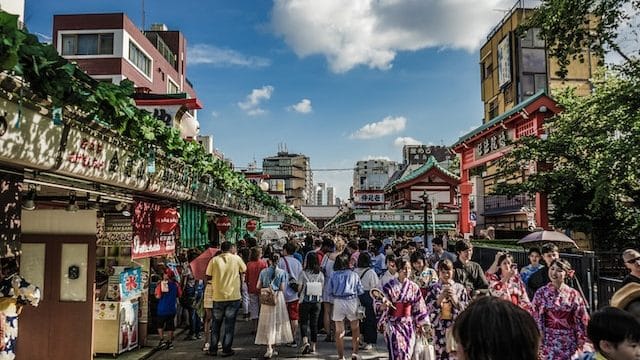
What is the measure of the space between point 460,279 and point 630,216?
38.2 feet

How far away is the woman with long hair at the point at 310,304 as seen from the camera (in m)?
9.80

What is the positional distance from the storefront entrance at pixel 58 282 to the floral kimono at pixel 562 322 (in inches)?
261

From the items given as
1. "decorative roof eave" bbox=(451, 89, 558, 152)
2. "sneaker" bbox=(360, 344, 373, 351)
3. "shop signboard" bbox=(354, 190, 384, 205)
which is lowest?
"sneaker" bbox=(360, 344, 373, 351)

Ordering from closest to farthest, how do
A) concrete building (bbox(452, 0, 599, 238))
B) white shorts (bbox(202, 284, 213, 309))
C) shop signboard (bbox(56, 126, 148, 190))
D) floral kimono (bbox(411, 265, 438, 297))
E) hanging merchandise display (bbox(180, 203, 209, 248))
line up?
shop signboard (bbox(56, 126, 148, 190)) → floral kimono (bbox(411, 265, 438, 297)) → white shorts (bbox(202, 284, 213, 309)) → hanging merchandise display (bbox(180, 203, 209, 248)) → concrete building (bbox(452, 0, 599, 238))

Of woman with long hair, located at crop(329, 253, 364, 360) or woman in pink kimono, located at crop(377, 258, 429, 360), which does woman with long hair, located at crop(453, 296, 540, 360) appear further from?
woman with long hair, located at crop(329, 253, 364, 360)

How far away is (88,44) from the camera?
109 feet

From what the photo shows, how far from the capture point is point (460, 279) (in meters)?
7.42

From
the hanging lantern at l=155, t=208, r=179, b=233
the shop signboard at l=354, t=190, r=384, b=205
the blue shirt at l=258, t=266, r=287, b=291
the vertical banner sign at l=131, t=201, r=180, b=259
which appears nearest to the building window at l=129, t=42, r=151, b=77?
the shop signboard at l=354, t=190, r=384, b=205

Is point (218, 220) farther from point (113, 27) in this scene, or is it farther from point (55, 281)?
point (113, 27)

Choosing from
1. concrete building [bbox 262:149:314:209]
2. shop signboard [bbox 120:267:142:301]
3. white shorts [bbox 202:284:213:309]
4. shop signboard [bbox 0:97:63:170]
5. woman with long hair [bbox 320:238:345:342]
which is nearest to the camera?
shop signboard [bbox 0:97:63:170]

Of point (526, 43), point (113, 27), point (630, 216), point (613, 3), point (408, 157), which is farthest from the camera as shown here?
point (408, 157)

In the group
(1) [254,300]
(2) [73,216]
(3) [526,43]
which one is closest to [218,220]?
(1) [254,300]

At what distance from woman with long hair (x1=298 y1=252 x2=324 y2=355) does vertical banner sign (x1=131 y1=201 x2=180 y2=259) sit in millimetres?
2840

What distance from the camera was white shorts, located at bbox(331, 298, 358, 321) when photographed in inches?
355
